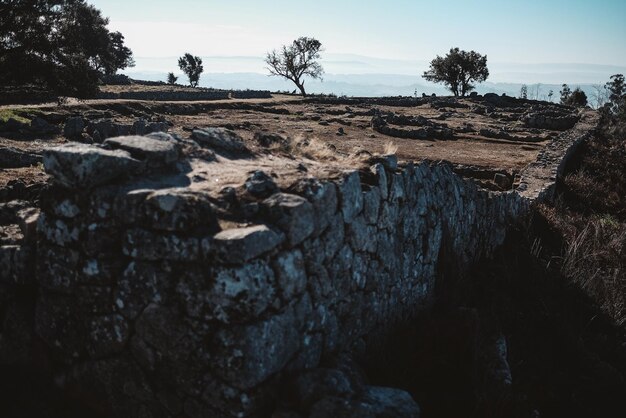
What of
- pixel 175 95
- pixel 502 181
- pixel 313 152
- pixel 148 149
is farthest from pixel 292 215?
pixel 175 95

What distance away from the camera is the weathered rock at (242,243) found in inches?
146

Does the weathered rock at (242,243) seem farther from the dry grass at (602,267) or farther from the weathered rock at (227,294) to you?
the dry grass at (602,267)

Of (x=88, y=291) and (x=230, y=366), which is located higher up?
(x=88, y=291)

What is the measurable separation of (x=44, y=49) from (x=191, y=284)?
22563 mm

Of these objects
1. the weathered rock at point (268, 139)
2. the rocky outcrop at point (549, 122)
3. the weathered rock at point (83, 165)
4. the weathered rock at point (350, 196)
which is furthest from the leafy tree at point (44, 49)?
the rocky outcrop at point (549, 122)

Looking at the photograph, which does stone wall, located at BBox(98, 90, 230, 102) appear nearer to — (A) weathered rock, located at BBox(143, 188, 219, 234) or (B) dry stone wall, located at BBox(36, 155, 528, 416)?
(B) dry stone wall, located at BBox(36, 155, 528, 416)

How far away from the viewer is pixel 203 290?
3.77 metres

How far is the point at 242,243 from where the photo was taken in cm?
372

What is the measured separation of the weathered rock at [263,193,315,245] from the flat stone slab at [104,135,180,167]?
1.38 meters

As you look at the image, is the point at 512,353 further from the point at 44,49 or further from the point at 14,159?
the point at 44,49

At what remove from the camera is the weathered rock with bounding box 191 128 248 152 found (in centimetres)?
612

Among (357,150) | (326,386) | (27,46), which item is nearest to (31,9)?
(27,46)

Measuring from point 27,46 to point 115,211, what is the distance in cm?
2138

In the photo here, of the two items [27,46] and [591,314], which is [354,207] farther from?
[27,46]
